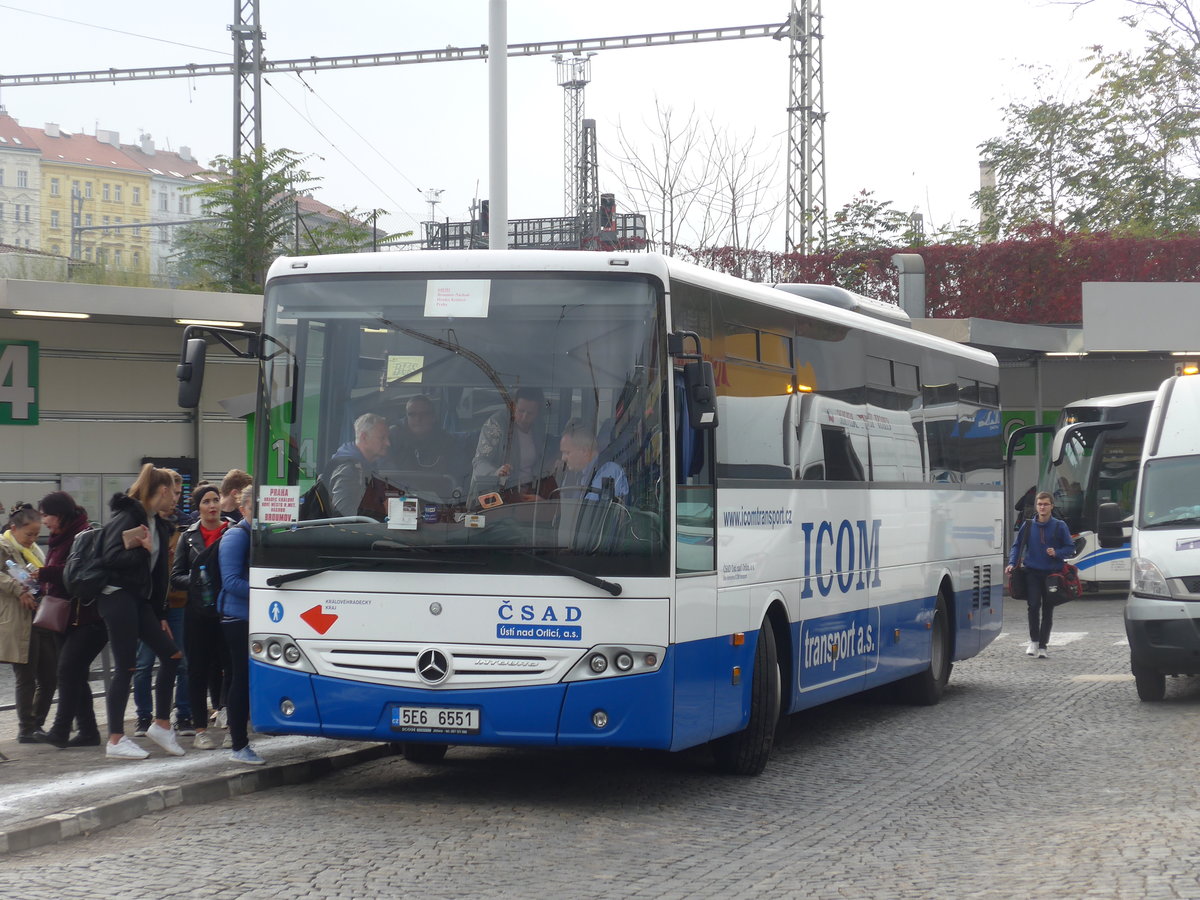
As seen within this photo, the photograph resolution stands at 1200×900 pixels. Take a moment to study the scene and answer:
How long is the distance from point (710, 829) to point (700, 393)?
2284mm

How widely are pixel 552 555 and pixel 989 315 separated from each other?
99.7 feet

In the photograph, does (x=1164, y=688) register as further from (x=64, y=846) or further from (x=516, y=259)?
(x=64, y=846)

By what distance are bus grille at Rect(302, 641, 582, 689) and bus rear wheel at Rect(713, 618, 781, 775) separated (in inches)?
66.9

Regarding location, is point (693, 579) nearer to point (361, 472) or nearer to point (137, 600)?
point (361, 472)

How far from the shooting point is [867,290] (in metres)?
38.6

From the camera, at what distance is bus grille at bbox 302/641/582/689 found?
871cm

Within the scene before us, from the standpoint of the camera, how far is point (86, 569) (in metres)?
10.1

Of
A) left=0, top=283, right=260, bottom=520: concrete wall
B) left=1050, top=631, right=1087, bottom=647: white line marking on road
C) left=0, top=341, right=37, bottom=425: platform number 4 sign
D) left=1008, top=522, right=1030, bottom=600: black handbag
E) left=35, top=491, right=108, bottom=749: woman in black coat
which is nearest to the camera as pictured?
left=35, top=491, right=108, bottom=749: woman in black coat

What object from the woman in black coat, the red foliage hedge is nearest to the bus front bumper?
the woman in black coat

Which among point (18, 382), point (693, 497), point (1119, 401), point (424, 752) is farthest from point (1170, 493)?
point (1119, 401)

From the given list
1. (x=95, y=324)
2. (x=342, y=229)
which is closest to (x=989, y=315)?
(x=342, y=229)

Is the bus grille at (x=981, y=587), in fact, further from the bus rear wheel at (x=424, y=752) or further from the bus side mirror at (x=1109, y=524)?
the bus rear wheel at (x=424, y=752)

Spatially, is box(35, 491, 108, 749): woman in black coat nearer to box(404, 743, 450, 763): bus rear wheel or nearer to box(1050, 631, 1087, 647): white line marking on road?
box(404, 743, 450, 763): bus rear wheel

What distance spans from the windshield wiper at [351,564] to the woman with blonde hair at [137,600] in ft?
4.73
